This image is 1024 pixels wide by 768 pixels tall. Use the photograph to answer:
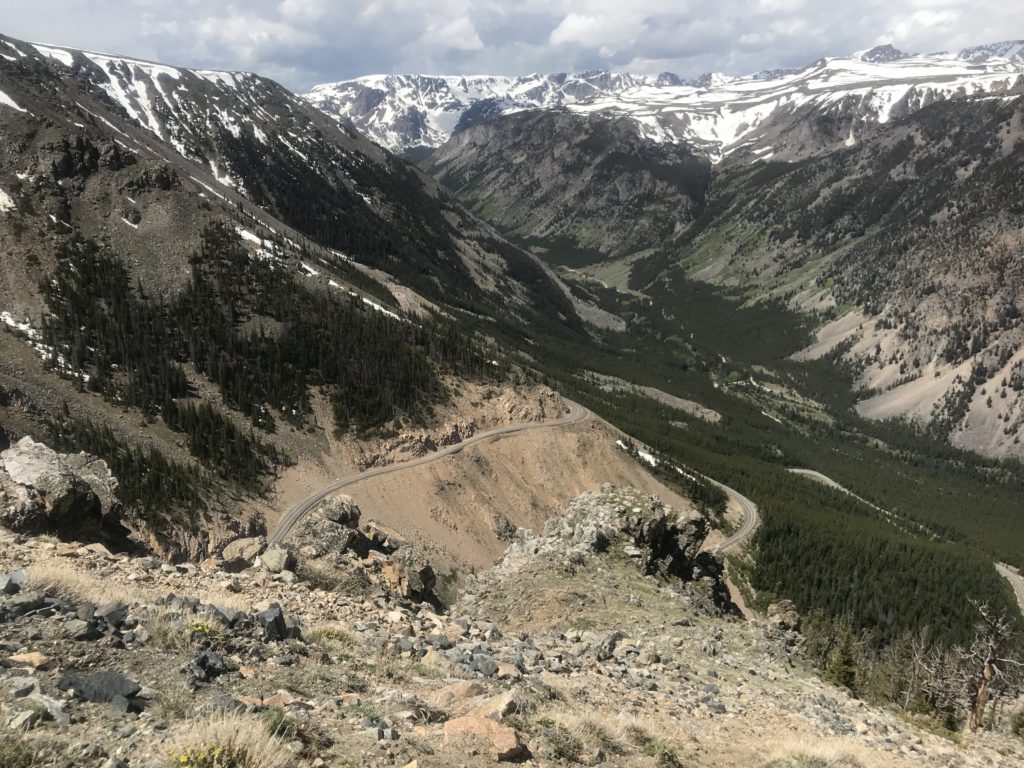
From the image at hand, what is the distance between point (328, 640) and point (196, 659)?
5190 millimetres

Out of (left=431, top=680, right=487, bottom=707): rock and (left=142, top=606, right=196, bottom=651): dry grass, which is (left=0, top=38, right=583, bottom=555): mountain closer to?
(left=142, top=606, right=196, bottom=651): dry grass

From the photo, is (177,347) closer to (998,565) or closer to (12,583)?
(12,583)

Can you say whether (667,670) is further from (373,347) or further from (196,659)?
(373,347)

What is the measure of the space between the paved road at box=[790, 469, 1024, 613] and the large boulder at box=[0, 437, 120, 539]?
13621 centimetres

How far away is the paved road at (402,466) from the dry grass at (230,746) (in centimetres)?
3754

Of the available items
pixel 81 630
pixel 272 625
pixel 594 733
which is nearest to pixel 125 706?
pixel 81 630

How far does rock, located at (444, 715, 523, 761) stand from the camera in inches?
432

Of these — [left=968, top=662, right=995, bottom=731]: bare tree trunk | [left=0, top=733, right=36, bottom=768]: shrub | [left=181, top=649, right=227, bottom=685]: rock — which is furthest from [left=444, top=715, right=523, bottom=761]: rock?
[left=968, top=662, right=995, bottom=731]: bare tree trunk

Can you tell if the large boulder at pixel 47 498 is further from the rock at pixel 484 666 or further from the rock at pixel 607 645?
the rock at pixel 607 645

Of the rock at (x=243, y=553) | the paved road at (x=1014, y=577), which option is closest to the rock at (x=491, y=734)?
the rock at (x=243, y=553)

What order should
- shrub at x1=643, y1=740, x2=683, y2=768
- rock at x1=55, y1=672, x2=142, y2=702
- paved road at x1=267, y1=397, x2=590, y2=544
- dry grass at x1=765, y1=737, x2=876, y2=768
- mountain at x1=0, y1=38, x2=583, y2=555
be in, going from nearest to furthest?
rock at x1=55, y1=672, x2=142, y2=702, shrub at x1=643, y1=740, x2=683, y2=768, dry grass at x1=765, y1=737, x2=876, y2=768, mountain at x1=0, y1=38, x2=583, y2=555, paved road at x1=267, y1=397, x2=590, y2=544

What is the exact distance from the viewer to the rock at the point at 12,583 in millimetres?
12750

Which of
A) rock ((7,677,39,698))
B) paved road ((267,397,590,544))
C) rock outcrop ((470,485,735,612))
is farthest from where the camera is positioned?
paved road ((267,397,590,544))

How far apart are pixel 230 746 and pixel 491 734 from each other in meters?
4.92
